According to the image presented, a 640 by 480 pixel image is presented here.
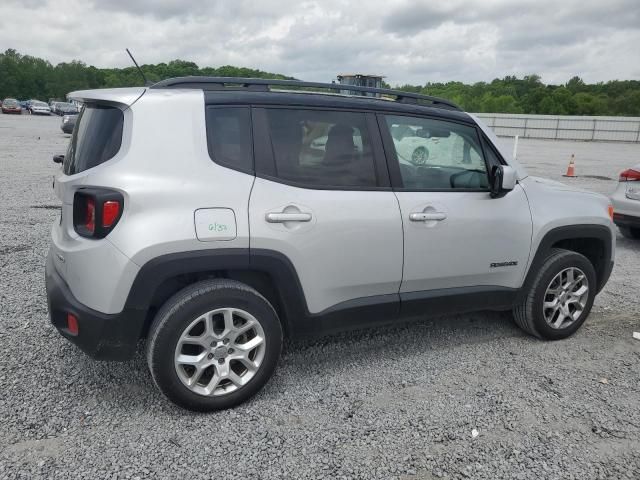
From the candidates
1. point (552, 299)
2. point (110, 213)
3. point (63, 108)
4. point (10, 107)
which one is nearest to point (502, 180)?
point (552, 299)

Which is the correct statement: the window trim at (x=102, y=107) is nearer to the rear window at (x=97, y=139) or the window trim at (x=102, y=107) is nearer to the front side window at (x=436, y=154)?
the rear window at (x=97, y=139)

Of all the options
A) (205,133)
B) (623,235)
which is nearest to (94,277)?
(205,133)

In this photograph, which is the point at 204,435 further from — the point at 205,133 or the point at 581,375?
the point at 581,375

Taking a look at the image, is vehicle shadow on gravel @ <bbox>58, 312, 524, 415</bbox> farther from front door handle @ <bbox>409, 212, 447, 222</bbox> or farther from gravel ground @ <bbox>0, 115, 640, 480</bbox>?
front door handle @ <bbox>409, 212, 447, 222</bbox>

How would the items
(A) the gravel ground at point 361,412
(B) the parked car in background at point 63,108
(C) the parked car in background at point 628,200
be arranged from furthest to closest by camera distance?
(B) the parked car in background at point 63,108 → (C) the parked car in background at point 628,200 → (A) the gravel ground at point 361,412

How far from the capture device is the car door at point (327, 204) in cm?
307

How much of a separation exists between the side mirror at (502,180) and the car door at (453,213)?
55mm

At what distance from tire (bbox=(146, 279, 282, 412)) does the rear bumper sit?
19.3 ft

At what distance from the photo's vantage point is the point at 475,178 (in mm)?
3816

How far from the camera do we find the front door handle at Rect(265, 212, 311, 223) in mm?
3018

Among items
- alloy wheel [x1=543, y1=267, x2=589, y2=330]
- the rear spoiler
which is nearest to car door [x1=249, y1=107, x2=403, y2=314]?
the rear spoiler

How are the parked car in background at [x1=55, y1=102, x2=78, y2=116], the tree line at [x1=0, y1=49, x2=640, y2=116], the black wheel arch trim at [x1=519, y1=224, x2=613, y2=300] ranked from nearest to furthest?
the black wheel arch trim at [x1=519, y1=224, x2=613, y2=300] → the parked car in background at [x1=55, y1=102, x2=78, y2=116] → the tree line at [x1=0, y1=49, x2=640, y2=116]

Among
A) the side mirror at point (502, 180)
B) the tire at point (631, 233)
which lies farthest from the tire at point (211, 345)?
the tire at point (631, 233)

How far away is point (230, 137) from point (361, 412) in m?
1.74
